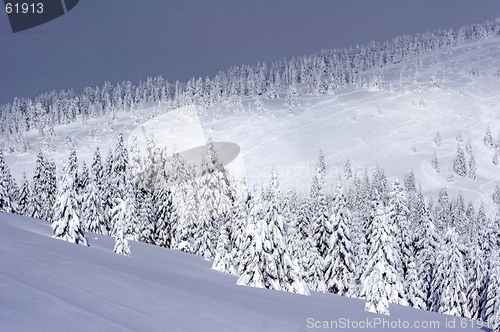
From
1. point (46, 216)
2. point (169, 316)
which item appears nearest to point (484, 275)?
point (169, 316)

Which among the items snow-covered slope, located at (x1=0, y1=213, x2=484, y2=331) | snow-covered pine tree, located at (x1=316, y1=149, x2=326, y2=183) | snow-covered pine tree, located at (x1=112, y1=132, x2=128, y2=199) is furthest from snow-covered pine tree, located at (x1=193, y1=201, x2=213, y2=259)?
snow-covered pine tree, located at (x1=316, y1=149, x2=326, y2=183)

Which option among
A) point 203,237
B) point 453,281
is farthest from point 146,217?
point 453,281

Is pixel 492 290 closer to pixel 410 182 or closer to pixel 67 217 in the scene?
pixel 67 217

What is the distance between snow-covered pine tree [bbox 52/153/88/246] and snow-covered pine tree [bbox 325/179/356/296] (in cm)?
1941

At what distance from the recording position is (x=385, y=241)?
971 inches

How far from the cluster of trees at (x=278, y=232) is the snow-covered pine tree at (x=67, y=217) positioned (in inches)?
2.0

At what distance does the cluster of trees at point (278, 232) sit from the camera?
60.4 ft

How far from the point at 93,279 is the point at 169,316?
8.36 feet

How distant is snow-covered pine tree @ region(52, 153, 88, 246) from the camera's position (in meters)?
17.2

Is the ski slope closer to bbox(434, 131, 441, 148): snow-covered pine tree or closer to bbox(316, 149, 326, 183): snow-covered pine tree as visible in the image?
bbox(434, 131, 441, 148): snow-covered pine tree

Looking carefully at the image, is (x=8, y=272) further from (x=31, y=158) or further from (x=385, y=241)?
(x=31, y=158)

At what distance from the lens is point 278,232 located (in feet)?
63.3

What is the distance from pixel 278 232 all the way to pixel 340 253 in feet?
42.7

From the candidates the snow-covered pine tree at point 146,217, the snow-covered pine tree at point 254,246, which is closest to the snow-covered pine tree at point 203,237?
the snow-covered pine tree at point 146,217
